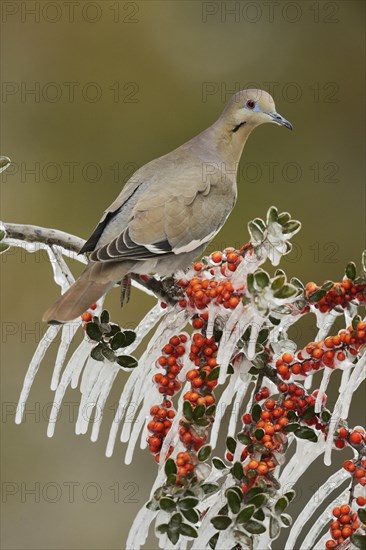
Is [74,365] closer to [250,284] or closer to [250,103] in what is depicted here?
[250,284]

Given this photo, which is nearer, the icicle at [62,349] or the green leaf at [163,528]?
the green leaf at [163,528]

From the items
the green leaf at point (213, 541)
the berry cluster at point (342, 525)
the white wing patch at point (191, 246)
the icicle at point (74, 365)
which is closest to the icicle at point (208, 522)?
the green leaf at point (213, 541)

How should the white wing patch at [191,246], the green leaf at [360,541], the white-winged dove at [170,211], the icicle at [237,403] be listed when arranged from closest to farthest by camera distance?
1. the green leaf at [360,541]
2. the icicle at [237,403]
3. the white-winged dove at [170,211]
4. the white wing patch at [191,246]

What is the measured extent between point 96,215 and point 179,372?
153cm

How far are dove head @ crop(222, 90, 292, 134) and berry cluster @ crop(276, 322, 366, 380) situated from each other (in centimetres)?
64

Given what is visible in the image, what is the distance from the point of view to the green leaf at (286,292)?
0.88 metres

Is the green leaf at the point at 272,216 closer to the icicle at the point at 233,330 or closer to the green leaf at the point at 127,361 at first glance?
the icicle at the point at 233,330

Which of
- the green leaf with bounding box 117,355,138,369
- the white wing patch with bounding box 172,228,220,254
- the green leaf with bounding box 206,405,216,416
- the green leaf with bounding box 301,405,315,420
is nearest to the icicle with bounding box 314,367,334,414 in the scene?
the green leaf with bounding box 301,405,315,420

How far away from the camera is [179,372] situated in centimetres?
100

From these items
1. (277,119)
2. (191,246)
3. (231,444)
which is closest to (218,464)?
(231,444)

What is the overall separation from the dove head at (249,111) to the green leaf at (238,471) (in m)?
0.74

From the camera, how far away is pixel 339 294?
0.95m

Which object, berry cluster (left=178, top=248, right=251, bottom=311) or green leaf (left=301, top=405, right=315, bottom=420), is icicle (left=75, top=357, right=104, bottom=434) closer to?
berry cluster (left=178, top=248, right=251, bottom=311)

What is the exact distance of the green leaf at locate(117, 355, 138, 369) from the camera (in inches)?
40.9
